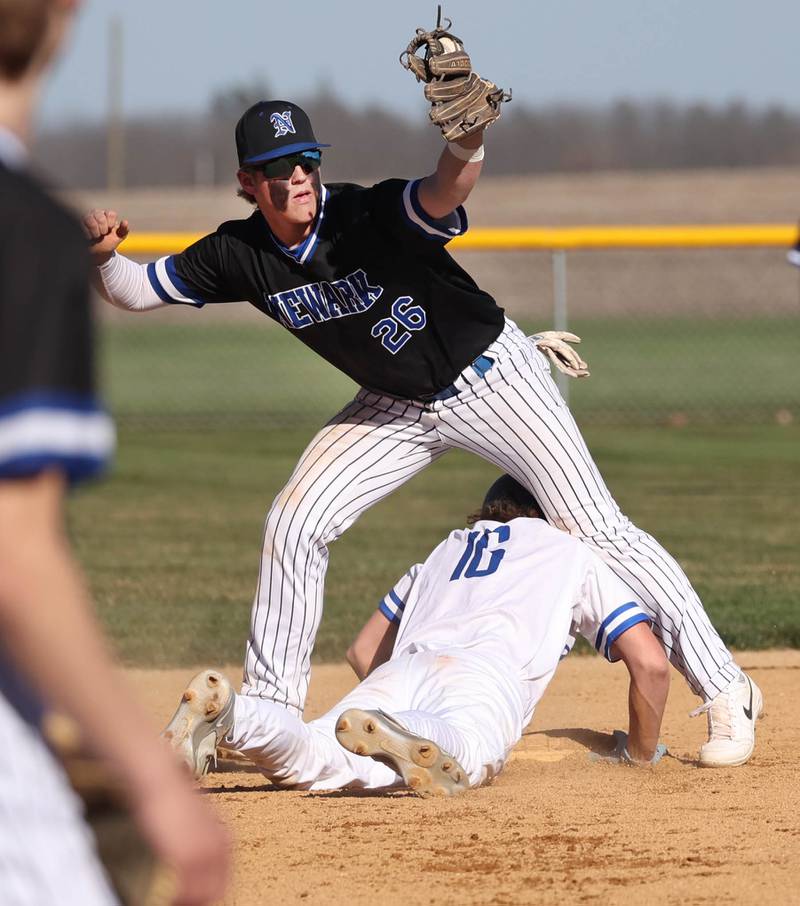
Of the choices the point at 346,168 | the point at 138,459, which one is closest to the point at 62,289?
the point at 138,459

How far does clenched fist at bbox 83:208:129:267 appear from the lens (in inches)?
186

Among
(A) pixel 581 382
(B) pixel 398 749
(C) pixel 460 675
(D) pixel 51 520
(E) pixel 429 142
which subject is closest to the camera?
(D) pixel 51 520

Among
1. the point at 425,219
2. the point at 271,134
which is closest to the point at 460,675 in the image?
the point at 425,219

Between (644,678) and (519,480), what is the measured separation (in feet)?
2.47

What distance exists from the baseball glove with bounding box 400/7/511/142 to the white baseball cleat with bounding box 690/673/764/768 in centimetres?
187

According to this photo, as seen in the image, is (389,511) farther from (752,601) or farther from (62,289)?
(62,289)

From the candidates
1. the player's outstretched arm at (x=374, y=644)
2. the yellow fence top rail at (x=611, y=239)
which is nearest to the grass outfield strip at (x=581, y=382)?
the yellow fence top rail at (x=611, y=239)

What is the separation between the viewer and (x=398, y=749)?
3.75 m

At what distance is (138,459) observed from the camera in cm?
1345

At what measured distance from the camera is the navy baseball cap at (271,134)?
181 inches

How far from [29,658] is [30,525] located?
5.1 inches

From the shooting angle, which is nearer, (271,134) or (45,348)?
(45,348)

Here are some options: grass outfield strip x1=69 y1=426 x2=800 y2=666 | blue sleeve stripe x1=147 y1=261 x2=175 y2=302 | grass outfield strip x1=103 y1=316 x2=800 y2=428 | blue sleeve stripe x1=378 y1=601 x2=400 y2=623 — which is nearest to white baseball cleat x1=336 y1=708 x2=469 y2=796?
blue sleeve stripe x1=378 y1=601 x2=400 y2=623

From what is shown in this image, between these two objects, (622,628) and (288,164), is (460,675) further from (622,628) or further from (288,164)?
(288,164)
